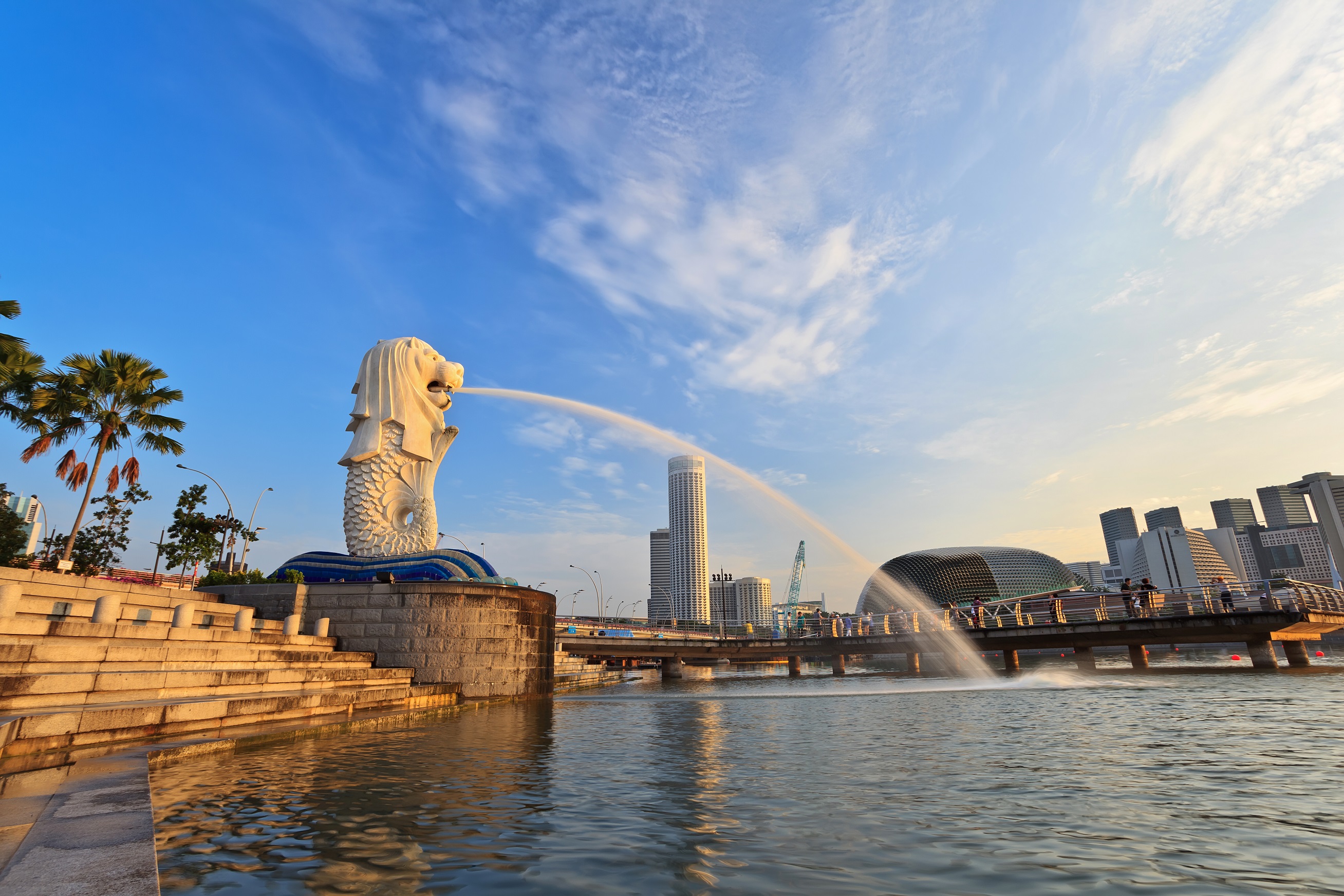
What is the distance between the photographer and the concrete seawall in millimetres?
22297

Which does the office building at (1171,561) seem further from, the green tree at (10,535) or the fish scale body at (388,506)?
the green tree at (10,535)

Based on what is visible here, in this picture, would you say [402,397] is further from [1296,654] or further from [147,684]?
[1296,654]

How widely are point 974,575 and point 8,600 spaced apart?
174465mm

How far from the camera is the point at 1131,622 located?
35.2 m

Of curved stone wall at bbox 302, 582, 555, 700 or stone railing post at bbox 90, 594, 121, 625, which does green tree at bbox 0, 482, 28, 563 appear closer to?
curved stone wall at bbox 302, 582, 555, 700

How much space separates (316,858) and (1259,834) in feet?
24.1

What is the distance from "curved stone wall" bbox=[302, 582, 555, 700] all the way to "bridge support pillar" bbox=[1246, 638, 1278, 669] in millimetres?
39327

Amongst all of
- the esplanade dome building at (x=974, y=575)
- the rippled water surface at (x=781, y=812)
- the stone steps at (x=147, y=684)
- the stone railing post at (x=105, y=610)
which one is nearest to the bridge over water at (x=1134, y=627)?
the rippled water surface at (x=781, y=812)

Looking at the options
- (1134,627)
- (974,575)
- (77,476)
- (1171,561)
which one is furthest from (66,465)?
(1171,561)

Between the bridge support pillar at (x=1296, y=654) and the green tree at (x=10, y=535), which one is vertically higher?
the green tree at (x=10, y=535)

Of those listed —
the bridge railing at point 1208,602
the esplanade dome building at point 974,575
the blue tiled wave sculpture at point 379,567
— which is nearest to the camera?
the blue tiled wave sculpture at point 379,567

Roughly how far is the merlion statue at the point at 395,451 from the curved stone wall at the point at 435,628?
10.4ft

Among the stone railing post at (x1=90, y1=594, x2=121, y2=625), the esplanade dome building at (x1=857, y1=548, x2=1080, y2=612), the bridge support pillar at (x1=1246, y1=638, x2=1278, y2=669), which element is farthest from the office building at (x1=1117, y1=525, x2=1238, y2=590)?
the stone railing post at (x1=90, y1=594, x2=121, y2=625)

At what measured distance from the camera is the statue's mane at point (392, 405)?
27.1 m
